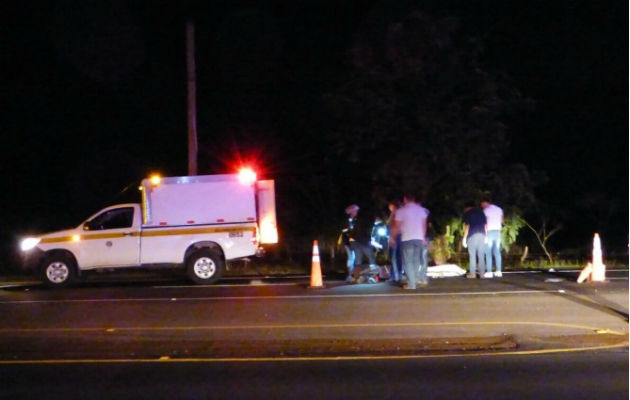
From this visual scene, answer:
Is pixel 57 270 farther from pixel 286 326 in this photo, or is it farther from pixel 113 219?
Answer: pixel 286 326

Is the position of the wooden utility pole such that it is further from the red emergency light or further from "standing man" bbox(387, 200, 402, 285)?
"standing man" bbox(387, 200, 402, 285)

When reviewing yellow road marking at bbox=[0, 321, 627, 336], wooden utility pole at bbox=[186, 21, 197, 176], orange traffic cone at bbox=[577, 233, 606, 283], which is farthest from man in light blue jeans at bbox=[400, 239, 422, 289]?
wooden utility pole at bbox=[186, 21, 197, 176]

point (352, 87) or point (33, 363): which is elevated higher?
point (352, 87)

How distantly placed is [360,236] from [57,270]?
20.9 feet

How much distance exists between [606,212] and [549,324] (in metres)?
22.6

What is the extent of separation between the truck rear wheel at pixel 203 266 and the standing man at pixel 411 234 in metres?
4.33

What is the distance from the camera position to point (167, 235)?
19000mm

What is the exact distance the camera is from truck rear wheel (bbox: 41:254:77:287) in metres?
19.0

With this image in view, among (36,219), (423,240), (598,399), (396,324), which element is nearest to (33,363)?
(396,324)

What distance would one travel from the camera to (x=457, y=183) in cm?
2525

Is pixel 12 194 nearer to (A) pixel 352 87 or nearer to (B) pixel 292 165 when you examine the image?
(B) pixel 292 165

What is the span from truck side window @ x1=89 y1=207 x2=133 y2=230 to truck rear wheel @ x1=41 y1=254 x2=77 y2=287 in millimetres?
896

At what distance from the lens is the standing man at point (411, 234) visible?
1627 cm

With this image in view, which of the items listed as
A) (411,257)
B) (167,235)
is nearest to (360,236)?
(411,257)
